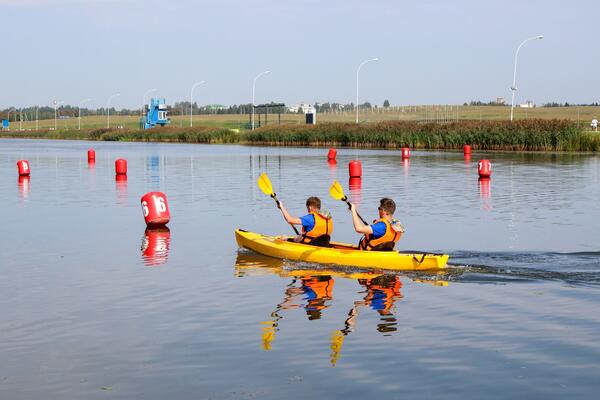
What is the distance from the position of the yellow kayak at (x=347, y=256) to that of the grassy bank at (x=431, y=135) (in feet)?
169

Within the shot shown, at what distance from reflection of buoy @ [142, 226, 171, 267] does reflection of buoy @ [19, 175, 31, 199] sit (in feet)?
38.4

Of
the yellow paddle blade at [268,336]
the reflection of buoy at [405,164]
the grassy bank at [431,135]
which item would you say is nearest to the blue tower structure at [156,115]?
the grassy bank at [431,135]

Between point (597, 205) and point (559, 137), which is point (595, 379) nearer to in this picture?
point (597, 205)

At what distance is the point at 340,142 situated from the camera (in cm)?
8556

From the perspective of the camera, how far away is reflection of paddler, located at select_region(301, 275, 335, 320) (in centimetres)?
1305

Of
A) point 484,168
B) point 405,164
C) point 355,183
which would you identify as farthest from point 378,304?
point 405,164

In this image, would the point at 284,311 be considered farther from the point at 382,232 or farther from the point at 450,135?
the point at 450,135

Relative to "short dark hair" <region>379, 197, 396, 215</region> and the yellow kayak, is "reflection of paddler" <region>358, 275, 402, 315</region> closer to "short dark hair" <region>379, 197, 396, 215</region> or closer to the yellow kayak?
the yellow kayak

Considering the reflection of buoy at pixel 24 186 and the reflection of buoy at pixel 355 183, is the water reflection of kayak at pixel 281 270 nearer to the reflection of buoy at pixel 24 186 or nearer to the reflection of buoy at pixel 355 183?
the reflection of buoy at pixel 24 186

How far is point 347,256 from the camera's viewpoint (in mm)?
16375

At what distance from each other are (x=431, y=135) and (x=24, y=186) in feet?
146

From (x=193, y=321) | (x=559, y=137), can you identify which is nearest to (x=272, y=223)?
(x=193, y=321)

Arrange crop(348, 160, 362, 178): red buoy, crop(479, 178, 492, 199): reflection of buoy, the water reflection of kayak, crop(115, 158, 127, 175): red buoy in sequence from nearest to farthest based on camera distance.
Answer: the water reflection of kayak → crop(479, 178, 492, 199): reflection of buoy → crop(348, 160, 362, 178): red buoy → crop(115, 158, 127, 175): red buoy

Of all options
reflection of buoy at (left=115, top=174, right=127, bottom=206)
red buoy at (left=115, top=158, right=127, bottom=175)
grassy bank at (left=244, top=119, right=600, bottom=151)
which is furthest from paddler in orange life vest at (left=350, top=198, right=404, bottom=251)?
grassy bank at (left=244, top=119, right=600, bottom=151)
